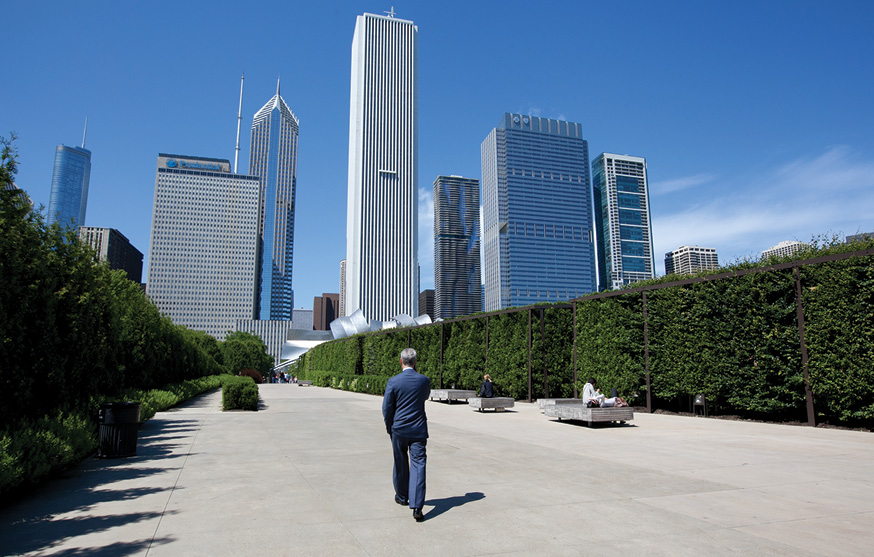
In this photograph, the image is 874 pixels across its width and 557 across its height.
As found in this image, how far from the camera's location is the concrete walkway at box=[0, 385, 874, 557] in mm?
3811

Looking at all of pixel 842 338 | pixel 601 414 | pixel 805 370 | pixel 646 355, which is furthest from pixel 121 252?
pixel 842 338

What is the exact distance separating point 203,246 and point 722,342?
177 metres

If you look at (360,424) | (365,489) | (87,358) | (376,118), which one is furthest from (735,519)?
(376,118)

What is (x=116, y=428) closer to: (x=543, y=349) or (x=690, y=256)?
(x=543, y=349)

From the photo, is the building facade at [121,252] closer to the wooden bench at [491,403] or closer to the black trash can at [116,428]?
the wooden bench at [491,403]

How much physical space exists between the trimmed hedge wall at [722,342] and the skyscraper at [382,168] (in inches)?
5411

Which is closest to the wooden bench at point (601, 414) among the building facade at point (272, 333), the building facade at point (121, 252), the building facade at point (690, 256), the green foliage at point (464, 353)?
the green foliage at point (464, 353)

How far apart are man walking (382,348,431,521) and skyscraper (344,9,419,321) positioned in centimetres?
15160

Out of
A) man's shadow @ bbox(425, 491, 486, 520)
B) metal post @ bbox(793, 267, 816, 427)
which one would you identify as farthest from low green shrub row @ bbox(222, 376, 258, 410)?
metal post @ bbox(793, 267, 816, 427)

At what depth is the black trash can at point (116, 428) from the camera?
761 centimetres

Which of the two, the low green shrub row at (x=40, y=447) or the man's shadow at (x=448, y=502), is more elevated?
the low green shrub row at (x=40, y=447)

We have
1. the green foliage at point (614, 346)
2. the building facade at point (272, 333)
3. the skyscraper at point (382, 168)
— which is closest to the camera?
the green foliage at point (614, 346)

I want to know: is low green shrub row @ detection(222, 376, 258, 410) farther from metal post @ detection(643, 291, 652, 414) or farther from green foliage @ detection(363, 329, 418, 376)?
metal post @ detection(643, 291, 652, 414)

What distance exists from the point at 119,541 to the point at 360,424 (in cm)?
851
